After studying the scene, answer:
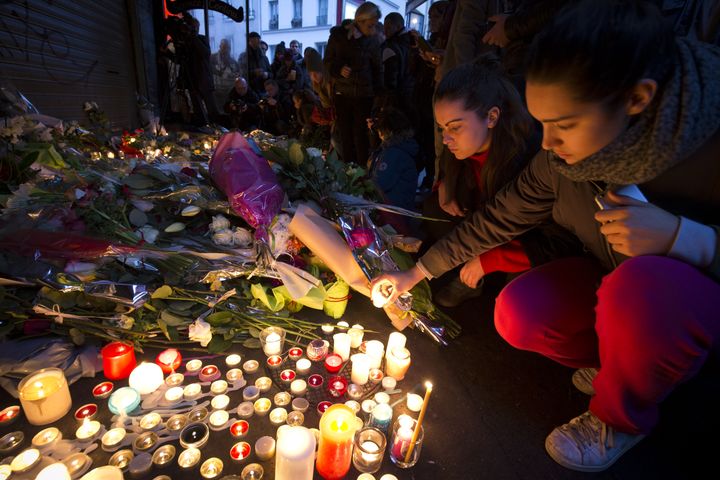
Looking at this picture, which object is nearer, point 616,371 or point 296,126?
point 616,371

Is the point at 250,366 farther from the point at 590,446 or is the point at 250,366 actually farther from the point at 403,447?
the point at 590,446

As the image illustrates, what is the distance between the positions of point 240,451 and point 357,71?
4.19m

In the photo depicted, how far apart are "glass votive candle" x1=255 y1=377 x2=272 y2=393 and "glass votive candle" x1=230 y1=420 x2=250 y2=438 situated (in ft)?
0.57

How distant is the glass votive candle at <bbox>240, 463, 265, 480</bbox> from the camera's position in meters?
1.13

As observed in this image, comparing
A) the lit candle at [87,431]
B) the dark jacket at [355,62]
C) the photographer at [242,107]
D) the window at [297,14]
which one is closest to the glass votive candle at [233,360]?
the lit candle at [87,431]

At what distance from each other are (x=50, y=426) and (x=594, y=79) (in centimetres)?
190

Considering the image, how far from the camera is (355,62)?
4.40m

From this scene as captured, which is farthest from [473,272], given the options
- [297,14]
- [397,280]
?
[297,14]

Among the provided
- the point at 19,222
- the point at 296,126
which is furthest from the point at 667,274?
the point at 296,126

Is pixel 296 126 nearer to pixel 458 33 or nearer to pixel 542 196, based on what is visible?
pixel 458 33

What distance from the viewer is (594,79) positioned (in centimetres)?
85

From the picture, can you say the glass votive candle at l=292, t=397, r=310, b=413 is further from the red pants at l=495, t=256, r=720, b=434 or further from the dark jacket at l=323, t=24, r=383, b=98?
the dark jacket at l=323, t=24, r=383, b=98

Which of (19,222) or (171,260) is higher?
(19,222)

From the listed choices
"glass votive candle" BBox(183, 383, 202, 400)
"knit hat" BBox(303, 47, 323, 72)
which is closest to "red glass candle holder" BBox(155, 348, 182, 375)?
"glass votive candle" BBox(183, 383, 202, 400)
